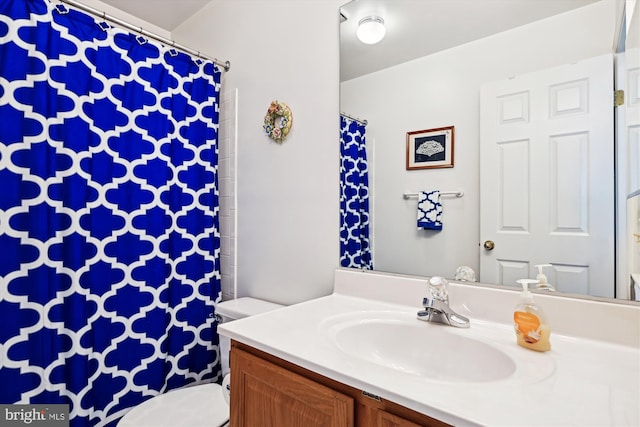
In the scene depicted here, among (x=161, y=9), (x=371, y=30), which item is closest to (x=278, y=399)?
(x=371, y=30)

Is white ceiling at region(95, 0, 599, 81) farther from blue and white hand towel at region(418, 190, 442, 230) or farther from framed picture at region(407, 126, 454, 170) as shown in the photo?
blue and white hand towel at region(418, 190, 442, 230)

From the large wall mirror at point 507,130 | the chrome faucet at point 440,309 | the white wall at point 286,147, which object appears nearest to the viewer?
the large wall mirror at point 507,130

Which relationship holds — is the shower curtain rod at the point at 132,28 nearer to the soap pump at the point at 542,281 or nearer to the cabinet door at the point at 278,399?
the cabinet door at the point at 278,399

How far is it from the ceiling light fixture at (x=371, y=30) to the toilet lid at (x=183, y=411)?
1.52 metres

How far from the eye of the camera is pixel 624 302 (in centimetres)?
78

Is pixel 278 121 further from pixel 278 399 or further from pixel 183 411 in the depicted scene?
pixel 183 411

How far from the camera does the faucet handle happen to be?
938 millimetres

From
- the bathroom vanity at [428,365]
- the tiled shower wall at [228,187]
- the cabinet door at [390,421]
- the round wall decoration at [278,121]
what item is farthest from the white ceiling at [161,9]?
the cabinet door at [390,421]

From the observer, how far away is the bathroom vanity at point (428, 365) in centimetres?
55

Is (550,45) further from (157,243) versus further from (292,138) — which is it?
(157,243)

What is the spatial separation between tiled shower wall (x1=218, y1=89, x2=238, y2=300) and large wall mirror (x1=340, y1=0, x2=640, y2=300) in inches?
28.6

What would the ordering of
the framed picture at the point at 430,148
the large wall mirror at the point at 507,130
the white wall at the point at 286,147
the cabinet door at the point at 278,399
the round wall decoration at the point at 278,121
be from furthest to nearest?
the round wall decoration at the point at 278,121
the white wall at the point at 286,147
the framed picture at the point at 430,148
the large wall mirror at the point at 507,130
the cabinet door at the point at 278,399

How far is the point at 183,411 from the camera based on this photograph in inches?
48.6

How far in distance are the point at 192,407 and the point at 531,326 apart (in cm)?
121
